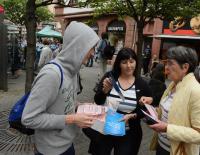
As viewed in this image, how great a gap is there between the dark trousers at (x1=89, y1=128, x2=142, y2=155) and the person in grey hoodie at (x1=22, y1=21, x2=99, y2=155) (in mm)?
976

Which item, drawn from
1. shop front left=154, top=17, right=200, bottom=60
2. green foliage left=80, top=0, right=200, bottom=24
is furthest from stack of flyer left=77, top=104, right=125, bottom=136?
shop front left=154, top=17, right=200, bottom=60

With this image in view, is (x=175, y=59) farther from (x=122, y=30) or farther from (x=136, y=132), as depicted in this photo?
(x=122, y=30)

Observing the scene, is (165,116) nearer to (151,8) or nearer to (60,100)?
(60,100)

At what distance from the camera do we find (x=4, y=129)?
6.36 meters

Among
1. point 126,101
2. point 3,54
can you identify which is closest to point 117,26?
point 3,54

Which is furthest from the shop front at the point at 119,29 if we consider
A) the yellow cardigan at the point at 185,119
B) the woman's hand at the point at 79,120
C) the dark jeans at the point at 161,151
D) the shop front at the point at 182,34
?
the woman's hand at the point at 79,120

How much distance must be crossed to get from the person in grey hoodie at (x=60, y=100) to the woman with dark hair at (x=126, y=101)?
3.13 ft

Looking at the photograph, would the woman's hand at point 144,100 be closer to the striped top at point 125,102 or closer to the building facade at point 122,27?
the striped top at point 125,102

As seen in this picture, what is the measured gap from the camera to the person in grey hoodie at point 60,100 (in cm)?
241

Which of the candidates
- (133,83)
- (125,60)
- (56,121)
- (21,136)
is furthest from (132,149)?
(21,136)

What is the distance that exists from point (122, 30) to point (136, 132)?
1050 inches

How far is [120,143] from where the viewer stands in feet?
11.9

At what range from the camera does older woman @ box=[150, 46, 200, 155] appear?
2.75 m

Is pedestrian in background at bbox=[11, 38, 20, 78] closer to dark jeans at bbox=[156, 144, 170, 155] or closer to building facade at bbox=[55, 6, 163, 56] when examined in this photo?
building facade at bbox=[55, 6, 163, 56]
